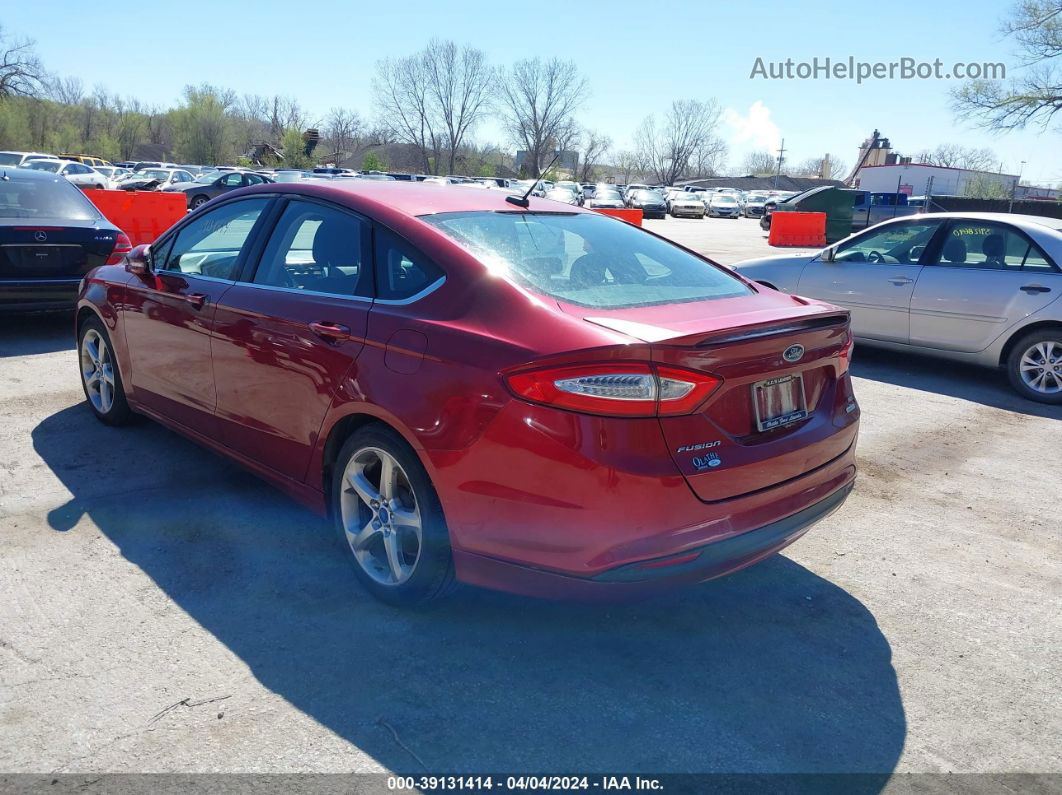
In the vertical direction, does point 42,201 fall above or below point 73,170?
below

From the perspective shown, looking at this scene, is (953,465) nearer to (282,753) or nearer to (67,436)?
(282,753)

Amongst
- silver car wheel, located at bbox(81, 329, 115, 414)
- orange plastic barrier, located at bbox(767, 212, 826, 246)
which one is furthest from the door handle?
orange plastic barrier, located at bbox(767, 212, 826, 246)

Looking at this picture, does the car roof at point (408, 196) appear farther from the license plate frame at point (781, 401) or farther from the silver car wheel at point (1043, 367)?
the silver car wheel at point (1043, 367)

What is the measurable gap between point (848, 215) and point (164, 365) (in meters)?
28.2

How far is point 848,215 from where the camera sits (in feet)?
95.0

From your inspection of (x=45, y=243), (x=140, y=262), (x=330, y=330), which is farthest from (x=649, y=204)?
(x=330, y=330)

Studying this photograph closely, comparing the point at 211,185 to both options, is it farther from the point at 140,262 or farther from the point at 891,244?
the point at 140,262

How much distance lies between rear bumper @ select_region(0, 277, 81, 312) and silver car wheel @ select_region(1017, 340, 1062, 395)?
813cm

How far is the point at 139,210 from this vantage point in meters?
15.0

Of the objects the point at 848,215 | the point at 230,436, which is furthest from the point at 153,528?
the point at 848,215

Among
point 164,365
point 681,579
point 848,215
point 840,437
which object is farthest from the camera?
point 848,215

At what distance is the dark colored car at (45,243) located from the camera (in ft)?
23.9

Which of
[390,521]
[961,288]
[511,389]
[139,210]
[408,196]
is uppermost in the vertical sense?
[139,210]

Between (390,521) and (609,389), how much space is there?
3.63 feet
